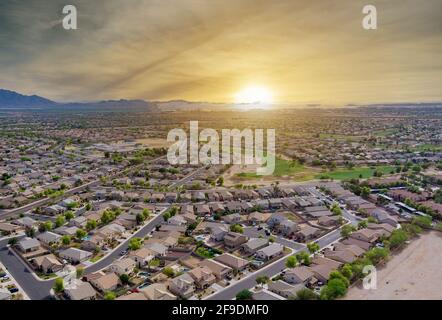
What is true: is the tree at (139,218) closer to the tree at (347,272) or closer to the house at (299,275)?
the house at (299,275)

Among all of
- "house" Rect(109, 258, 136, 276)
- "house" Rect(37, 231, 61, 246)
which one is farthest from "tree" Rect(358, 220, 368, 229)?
"house" Rect(37, 231, 61, 246)

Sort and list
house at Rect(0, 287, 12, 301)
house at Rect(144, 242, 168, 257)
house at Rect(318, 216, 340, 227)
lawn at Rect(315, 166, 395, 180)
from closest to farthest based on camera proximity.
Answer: house at Rect(0, 287, 12, 301) < house at Rect(144, 242, 168, 257) < house at Rect(318, 216, 340, 227) < lawn at Rect(315, 166, 395, 180)

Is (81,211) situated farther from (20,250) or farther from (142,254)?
(142,254)

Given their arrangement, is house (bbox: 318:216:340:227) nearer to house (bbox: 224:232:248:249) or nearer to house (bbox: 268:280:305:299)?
house (bbox: 224:232:248:249)

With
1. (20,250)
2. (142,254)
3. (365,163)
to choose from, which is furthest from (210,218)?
(365,163)

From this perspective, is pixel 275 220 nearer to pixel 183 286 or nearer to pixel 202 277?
pixel 202 277
